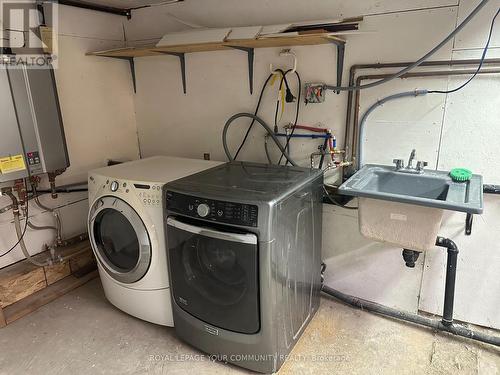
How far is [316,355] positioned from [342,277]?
1.92 ft

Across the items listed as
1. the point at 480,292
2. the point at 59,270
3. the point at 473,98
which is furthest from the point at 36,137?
the point at 480,292

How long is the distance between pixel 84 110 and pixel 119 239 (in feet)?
3.66

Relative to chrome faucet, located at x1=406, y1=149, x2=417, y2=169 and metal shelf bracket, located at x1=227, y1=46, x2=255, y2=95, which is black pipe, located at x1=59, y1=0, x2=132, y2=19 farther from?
chrome faucet, located at x1=406, y1=149, x2=417, y2=169

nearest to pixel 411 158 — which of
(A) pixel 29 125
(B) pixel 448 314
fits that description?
(B) pixel 448 314

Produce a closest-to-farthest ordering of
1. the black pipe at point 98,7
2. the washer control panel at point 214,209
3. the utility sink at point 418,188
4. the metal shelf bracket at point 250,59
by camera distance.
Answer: the utility sink at point 418,188, the washer control panel at point 214,209, the metal shelf bracket at point 250,59, the black pipe at point 98,7

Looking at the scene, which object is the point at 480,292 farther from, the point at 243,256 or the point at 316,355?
the point at 243,256

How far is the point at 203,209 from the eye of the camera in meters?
1.66

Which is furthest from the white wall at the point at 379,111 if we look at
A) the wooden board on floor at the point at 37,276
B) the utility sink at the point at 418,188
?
the wooden board on floor at the point at 37,276

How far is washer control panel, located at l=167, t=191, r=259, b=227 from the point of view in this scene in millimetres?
1546

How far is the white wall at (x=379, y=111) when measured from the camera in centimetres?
179

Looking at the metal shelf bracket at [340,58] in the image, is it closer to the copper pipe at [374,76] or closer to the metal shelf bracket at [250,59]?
the copper pipe at [374,76]

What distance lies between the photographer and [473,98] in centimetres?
177

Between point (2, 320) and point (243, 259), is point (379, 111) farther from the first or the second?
point (2, 320)

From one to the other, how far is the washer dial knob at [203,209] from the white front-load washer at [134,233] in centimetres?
30
